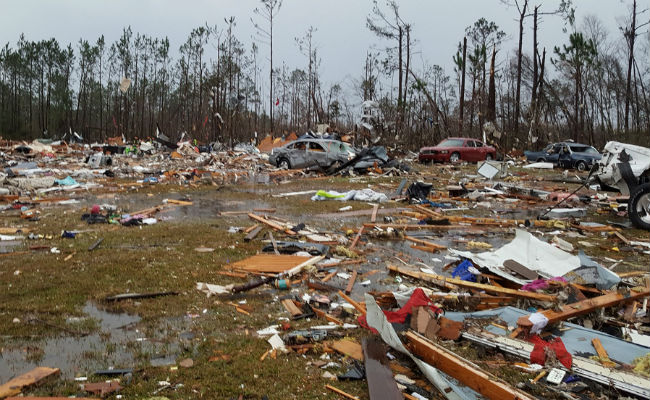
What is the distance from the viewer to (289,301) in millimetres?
4938

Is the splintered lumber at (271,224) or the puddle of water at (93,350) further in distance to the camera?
the splintered lumber at (271,224)

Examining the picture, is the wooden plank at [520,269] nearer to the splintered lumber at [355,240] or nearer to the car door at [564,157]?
the splintered lumber at [355,240]

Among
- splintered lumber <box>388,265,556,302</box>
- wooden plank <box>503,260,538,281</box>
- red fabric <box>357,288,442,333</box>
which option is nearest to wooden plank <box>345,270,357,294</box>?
splintered lumber <box>388,265,556,302</box>

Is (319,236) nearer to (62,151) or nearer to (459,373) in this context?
(459,373)

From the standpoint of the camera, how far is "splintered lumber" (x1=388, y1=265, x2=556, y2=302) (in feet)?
15.4

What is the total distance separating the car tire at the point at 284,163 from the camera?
21938 millimetres

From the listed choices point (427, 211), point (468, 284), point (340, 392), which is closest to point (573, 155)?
point (427, 211)

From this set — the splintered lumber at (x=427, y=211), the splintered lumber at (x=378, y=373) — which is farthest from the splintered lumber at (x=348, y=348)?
the splintered lumber at (x=427, y=211)

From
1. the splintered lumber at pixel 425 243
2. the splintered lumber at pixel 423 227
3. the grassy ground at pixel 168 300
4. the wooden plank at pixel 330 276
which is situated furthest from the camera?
the splintered lumber at pixel 423 227

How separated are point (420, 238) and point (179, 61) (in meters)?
51.4

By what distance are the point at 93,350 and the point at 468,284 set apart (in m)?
3.93

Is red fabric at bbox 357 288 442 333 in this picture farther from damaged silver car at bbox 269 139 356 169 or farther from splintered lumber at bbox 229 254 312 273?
damaged silver car at bbox 269 139 356 169

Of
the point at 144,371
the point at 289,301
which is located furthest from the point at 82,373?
the point at 289,301

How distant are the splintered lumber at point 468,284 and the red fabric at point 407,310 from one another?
103cm
